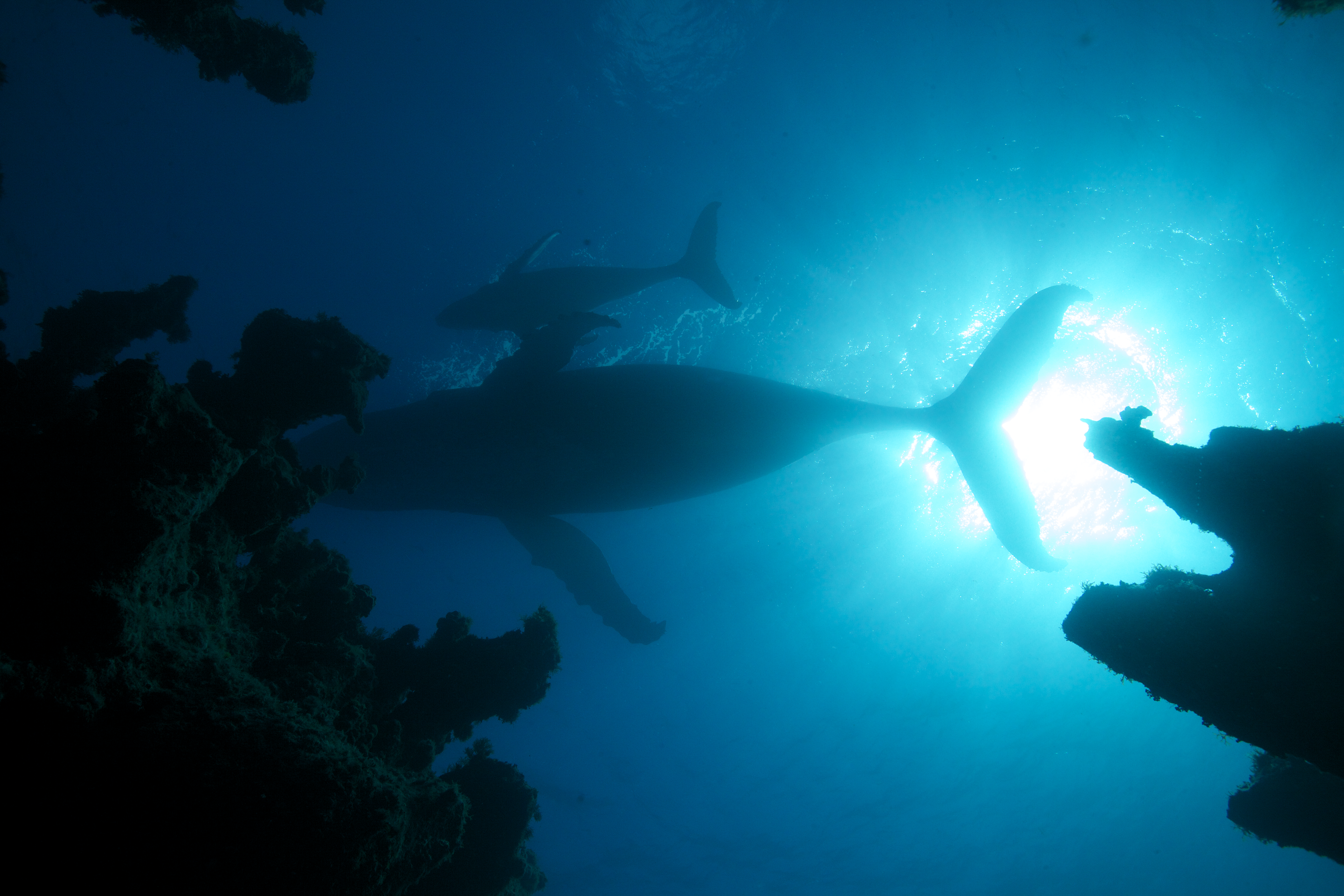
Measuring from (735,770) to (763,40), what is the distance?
1256 inches

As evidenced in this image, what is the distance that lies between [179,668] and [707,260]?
1089 centimetres

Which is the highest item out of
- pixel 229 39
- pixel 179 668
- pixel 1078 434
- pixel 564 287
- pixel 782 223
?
pixel 1078 434

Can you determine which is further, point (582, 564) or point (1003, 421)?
point (1003, 421)

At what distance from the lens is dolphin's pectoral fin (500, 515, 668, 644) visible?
10797 mm

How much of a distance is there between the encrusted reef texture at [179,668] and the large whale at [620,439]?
5026mm

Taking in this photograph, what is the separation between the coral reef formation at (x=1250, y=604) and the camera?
4.25 m

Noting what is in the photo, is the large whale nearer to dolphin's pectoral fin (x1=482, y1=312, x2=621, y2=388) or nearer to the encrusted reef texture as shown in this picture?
dolphin's pectoral fin (x1=482, y1=312, x2=621, y2=388)

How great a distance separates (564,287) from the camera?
11.5 meters

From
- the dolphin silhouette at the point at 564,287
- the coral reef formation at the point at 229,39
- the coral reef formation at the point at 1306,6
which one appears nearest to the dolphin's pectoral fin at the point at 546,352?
the dolphin silhouette at the point at 564,287

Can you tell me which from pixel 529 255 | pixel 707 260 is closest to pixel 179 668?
pixel 529 255

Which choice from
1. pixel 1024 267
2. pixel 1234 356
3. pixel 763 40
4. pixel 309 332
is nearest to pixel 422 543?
pixel 309 332

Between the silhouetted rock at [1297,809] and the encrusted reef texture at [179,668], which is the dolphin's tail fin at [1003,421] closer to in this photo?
the silhouetted rock at [1297,809]

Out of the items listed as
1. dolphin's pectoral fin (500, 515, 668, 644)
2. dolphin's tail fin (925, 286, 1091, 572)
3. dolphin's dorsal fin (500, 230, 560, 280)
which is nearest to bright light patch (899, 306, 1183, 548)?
dolphin's tail fin (925, 286, 1091, 572)

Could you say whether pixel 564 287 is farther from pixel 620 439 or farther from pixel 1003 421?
pixel 1003 421
